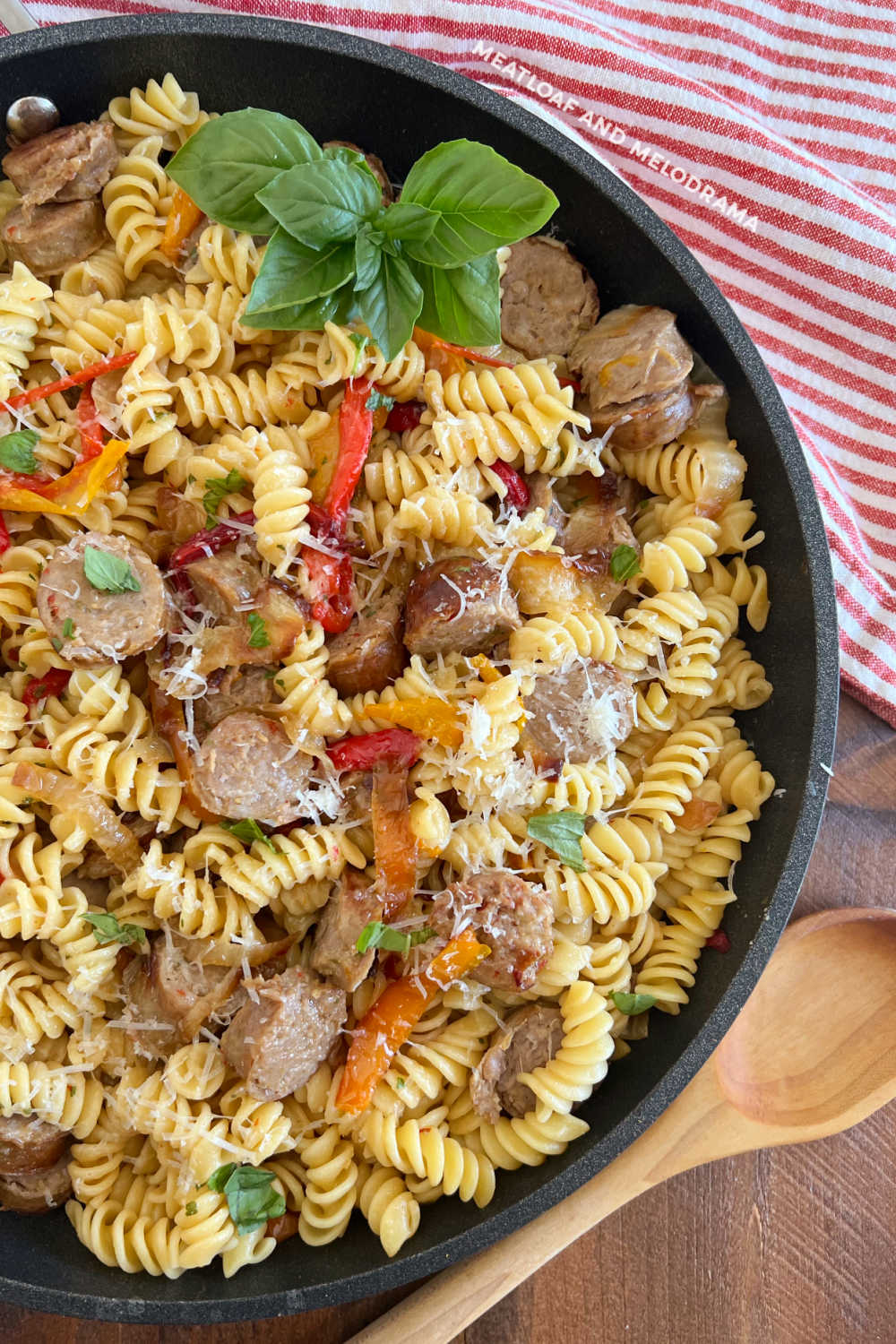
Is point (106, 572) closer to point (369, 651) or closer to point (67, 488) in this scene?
point (67, 488)

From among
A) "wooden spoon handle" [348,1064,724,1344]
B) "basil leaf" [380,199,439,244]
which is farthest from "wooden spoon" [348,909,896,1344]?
"basil leaf" [380,199,439,244]

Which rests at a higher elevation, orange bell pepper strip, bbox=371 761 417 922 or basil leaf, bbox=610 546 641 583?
basil leaf, bbox=610 546 641 583

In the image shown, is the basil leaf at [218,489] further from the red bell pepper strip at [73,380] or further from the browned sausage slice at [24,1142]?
the browned sausage slice at [24,1142]

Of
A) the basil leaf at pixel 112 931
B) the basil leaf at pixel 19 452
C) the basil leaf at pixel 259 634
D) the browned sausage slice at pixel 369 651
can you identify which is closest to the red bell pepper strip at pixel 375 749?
the browned sausage slice at pixel 369 651

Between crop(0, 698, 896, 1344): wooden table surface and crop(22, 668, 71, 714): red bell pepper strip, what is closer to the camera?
crop(22, 668, 71, 714): red bell pepper strip

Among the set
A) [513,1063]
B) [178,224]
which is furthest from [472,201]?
[513,1063]

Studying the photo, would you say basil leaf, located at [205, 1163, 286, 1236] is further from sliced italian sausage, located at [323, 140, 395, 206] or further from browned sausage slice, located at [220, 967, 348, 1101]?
sliced italian sausage, located at [323, 140, 395, 206]

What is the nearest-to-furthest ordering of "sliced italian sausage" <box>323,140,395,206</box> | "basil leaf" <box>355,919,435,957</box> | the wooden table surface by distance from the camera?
"basil leaf" <box>355,919,435,957</box>
"sliced italian sausage" <box>323,140,395,206</box>
the wooden table surface
